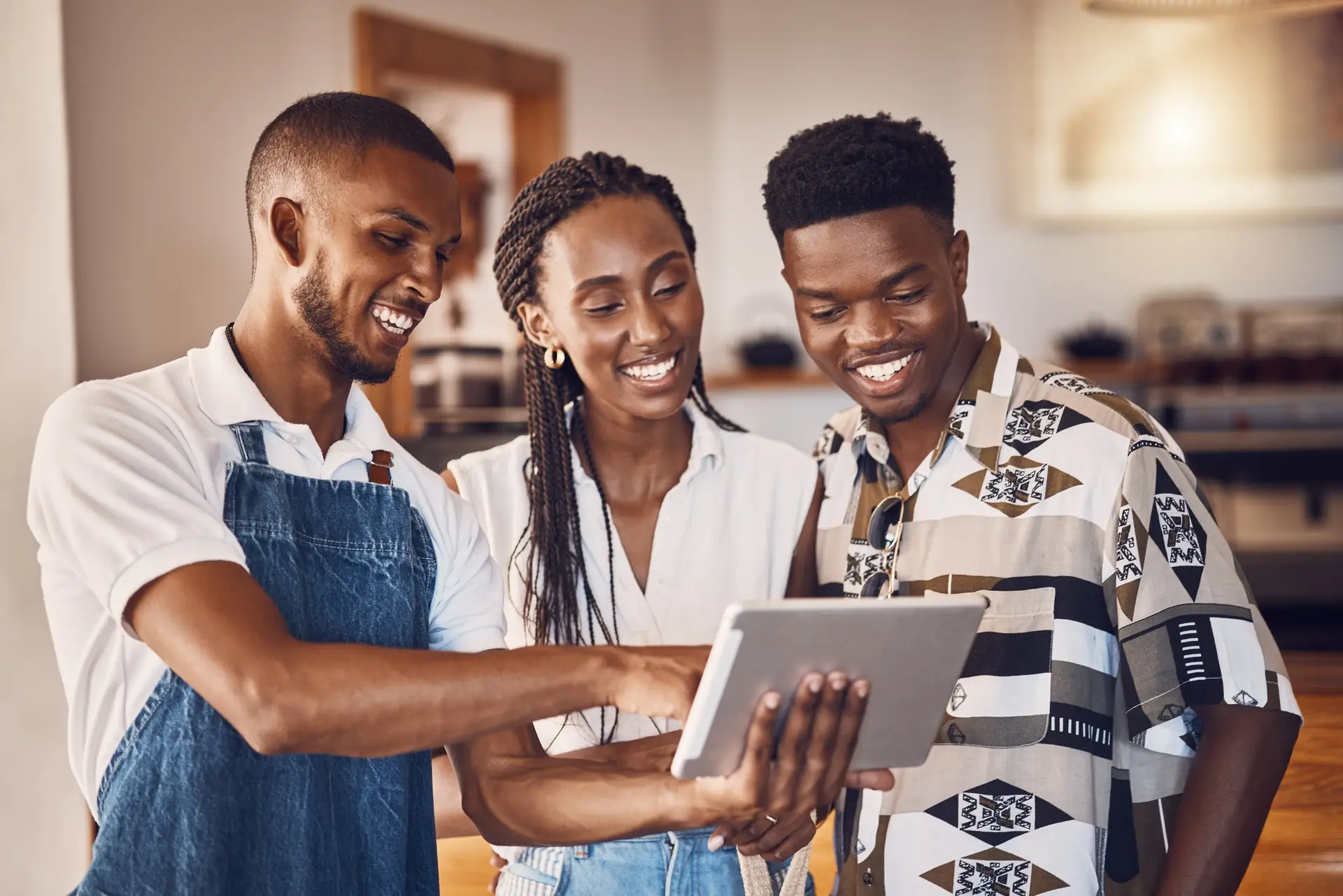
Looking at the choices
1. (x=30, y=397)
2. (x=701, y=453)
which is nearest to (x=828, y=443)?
(x=701, y=453)

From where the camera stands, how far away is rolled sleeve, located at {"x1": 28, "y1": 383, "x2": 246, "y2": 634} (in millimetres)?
1082

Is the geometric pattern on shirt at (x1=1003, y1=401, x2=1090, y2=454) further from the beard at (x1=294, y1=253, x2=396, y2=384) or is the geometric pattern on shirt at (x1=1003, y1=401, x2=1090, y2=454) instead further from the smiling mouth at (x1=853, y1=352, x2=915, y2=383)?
the beard at (x1=294, y1=253, x2=396, y2=384)

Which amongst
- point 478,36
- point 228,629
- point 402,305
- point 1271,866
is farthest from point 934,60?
point 228,629

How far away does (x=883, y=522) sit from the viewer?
1.67 m

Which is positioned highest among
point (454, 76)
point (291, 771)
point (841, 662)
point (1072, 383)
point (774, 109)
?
point (774, 109)

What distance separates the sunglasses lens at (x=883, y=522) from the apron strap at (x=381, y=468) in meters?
0.63

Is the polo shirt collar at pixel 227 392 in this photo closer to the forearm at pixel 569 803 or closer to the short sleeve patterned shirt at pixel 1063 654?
the forearm at pixel 569 803

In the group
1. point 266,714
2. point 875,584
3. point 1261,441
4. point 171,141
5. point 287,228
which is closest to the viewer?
point 266,714

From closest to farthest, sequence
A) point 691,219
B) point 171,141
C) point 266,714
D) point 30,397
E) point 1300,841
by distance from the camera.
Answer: point 266,714
point 1300,841
point 30,397
point 171,141
point 691,219

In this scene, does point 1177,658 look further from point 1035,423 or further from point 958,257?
point 958,257

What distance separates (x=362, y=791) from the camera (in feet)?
4.24

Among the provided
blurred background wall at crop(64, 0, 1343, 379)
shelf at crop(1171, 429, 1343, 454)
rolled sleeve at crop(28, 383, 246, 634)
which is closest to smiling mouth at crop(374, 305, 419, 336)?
rolled sleeve at crop(28, 383, 246, 634)

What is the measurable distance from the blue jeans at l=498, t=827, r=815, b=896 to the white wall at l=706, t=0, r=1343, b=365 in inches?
176

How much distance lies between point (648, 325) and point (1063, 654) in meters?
0.65
